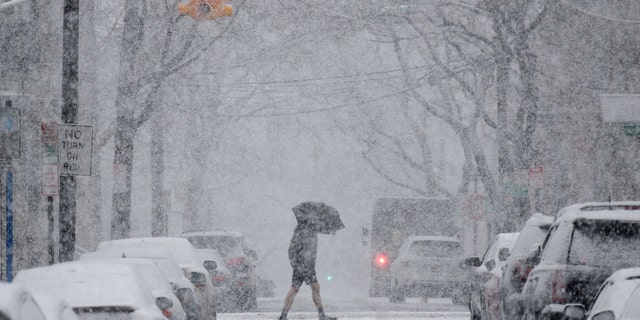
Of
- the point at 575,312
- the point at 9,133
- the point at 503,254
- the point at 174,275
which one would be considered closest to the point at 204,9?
the point at 9,133

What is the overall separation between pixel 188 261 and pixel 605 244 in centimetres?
834

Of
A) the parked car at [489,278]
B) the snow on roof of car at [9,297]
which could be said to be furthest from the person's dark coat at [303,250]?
the snow on roof of car at [9,297]

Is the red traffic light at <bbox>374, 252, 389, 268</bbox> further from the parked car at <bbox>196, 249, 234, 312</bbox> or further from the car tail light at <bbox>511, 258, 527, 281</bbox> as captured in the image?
the car tail light at <bbox>511, 258, 527, 281</bbox>

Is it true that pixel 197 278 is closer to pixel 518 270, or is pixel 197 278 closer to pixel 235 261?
pixel 518 270

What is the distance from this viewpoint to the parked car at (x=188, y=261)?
16.6 m

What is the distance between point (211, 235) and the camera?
2591 cm

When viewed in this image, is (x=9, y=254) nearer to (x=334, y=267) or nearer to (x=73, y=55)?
(x=73, y=55)

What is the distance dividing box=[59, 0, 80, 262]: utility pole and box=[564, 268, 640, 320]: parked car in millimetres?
12235

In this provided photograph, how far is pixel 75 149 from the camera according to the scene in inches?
758

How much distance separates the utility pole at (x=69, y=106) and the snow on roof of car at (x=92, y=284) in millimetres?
9033

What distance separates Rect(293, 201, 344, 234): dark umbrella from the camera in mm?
19203

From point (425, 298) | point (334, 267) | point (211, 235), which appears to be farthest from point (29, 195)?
point (334, 267)

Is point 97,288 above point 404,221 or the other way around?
above

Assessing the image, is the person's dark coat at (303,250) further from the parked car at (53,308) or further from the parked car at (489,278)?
the parked car at (53,308)
